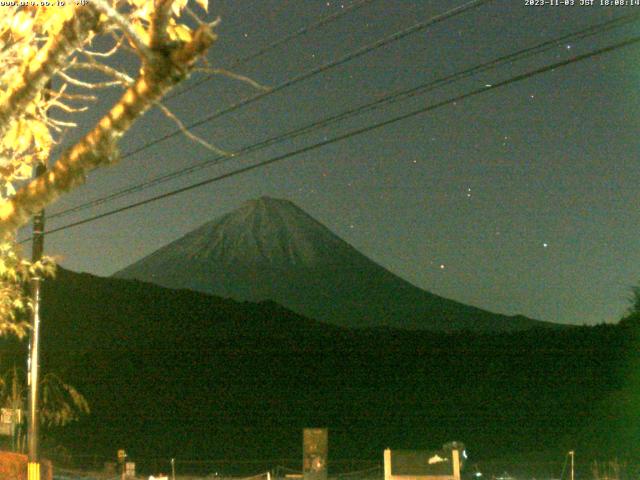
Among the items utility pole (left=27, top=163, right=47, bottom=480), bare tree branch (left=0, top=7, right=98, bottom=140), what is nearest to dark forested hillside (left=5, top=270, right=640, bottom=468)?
utility pole (left=27, top=163, right=47, bottom=480)

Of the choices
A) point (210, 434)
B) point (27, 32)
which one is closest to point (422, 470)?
point (27, 32)

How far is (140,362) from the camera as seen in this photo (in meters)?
83.4

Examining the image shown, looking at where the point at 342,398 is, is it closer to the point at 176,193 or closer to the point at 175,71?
the point at 176,193

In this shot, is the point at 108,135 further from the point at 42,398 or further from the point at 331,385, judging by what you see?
the point at 331,385

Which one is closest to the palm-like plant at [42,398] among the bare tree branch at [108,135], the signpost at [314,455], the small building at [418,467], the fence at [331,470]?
the fence at [331,470]

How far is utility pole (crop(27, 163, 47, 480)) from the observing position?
17953 millimetres

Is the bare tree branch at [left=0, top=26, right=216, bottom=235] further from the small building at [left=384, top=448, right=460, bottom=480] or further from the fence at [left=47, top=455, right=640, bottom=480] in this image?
the fence at [left=47, top=455, right=640, bottom=480]

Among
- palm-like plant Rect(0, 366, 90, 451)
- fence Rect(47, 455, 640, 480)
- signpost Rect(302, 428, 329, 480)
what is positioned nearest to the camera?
signpost Rect(302, 428, 329, 480)

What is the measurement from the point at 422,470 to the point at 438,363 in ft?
201

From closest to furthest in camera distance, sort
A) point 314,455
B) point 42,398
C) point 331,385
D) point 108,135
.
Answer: point 108,135
point 314,455
point 42,398
point 331,385

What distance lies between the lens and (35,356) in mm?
18578

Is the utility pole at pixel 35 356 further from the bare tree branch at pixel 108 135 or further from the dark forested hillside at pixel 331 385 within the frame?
the dark forested hillside at pixel 331 385

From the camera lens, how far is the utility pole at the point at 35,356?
58.9ft

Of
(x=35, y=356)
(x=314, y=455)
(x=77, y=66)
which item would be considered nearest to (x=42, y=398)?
(x=314, y=455)
